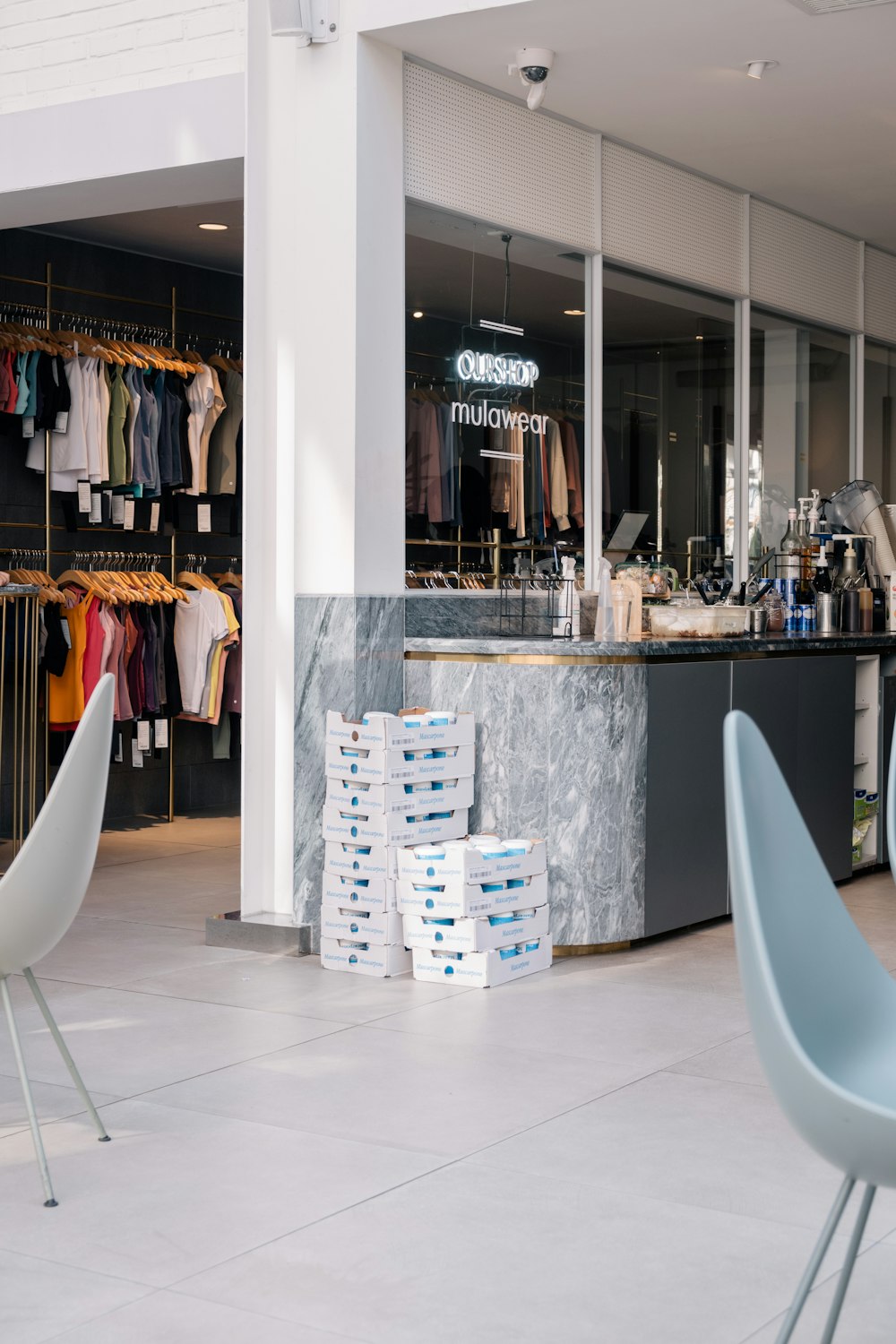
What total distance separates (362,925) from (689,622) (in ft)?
6.23

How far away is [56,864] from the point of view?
9.73 feet

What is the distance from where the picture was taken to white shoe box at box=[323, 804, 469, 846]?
4.98 meters

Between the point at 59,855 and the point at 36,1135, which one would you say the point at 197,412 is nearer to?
the point at 59,855

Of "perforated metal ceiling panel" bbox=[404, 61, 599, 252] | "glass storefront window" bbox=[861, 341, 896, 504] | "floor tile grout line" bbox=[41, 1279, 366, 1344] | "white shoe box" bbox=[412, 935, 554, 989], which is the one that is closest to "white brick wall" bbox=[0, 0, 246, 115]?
"perforated metal ceiling panel" bbox=[404, 61, 599, 252]

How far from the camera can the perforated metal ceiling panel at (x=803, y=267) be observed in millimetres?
7758

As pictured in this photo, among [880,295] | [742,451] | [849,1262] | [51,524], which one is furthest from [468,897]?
[880,295]

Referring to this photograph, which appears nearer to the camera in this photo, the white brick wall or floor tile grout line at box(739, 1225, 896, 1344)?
floor tile grout line at box(739, 1225, 896, 1344)

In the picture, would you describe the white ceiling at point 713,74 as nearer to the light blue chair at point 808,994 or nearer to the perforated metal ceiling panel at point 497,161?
the perforated metal ceiling panel at point 497,161

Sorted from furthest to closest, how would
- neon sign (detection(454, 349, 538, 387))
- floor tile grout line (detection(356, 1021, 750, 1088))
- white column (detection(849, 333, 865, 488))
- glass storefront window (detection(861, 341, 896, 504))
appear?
glass storefront window (detection(861, 341, 896, 504))
white column (detection(849, 333, 865, 488))
neon sign (detection(454, 349, 538, 387))
floor tile grout line (detection(356, 1021, 750, 1088))

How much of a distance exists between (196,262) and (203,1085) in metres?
6.07

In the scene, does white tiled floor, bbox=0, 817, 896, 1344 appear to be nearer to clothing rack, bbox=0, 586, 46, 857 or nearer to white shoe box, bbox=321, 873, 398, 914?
white shoe box, bbox=321, 873, 398, 914

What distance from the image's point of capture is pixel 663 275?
703 centimetres

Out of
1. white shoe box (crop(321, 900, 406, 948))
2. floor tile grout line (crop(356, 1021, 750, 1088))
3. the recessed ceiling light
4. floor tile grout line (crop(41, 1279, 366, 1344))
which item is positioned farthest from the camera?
the recessed ceiling light

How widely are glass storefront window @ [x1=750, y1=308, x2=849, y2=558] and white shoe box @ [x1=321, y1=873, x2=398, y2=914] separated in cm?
356
